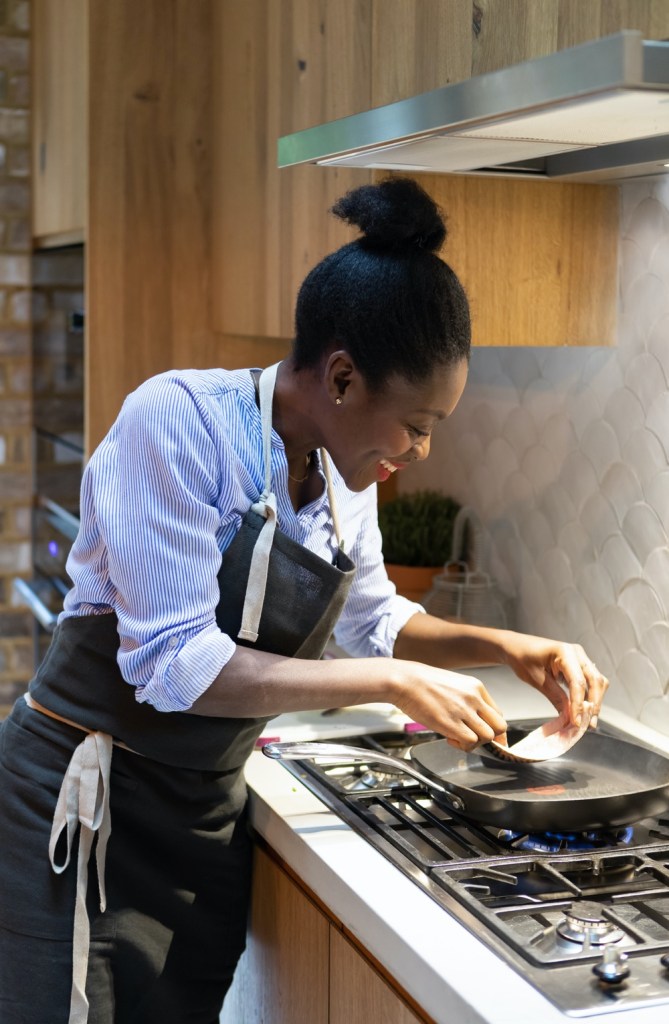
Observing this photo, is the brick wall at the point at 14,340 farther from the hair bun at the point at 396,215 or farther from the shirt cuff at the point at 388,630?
the hair bun at the point at 396,215

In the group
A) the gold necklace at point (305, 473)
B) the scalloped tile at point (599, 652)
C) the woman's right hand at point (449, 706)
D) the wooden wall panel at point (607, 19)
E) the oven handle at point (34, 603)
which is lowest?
the oven handle at point (34, 603)

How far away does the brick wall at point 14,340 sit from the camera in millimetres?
2850

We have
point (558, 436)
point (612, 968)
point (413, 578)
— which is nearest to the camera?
point (612, 968)

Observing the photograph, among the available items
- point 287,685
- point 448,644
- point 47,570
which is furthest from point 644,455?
point 47,570

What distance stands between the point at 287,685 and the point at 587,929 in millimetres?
371

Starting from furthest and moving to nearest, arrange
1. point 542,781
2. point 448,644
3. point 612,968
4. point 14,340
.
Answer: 1. point 14,340
2. point 448,644
3. point 542,781
4. point 612,968

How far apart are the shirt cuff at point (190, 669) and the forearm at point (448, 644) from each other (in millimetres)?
428

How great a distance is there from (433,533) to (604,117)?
3.80 ft

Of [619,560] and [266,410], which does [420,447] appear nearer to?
[266,410]

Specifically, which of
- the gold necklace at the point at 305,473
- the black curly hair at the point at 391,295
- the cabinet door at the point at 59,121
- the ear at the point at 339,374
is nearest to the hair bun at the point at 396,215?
the black curly hair at the point at 391,295

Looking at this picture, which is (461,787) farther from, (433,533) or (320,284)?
(433,533)

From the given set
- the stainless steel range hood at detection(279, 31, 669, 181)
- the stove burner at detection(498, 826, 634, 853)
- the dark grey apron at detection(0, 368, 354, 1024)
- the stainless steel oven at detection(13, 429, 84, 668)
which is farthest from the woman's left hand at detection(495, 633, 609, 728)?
the stainless steel oven at detection(13, 429, 84, 668)

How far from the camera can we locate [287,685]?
1295mm

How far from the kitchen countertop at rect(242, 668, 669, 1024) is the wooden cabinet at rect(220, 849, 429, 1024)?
38 millimetres
